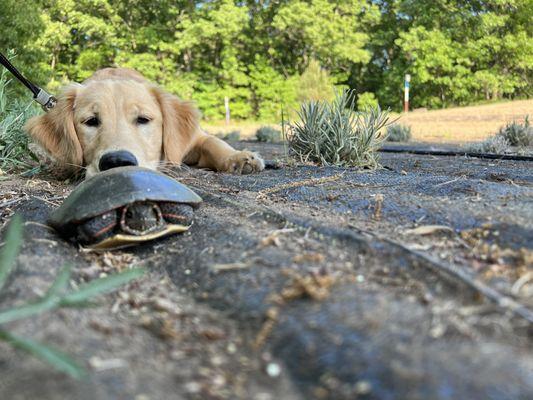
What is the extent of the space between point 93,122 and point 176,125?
57 cm

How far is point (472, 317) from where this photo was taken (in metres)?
0.99

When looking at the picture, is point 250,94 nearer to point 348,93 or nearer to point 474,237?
point 348,93

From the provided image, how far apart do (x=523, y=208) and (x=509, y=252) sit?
50cm

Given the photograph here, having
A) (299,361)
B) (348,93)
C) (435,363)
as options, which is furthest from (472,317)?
(348,93)

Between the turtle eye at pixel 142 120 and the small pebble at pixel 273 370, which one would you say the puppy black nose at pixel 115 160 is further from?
the small pebble at pixel 273 370

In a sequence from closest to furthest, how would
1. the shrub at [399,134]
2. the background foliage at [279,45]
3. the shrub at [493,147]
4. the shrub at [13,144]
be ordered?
the shrub at [13,144], the shrub at [493,147], the shrub at [399,134], the background foliage at [279,45]

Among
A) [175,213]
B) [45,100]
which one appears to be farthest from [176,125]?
[175,213]

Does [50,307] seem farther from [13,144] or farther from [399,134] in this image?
[399,134]

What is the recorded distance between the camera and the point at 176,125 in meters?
3.50

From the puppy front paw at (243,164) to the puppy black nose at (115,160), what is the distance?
38.8 inches

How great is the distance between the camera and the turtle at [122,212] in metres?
1.67

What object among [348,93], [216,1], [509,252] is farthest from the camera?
[216,1]

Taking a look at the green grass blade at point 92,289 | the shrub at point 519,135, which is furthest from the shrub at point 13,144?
the shrub at point 519,135

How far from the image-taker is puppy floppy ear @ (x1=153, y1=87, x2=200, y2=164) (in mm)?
3432
